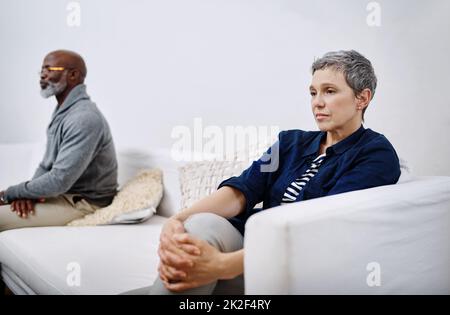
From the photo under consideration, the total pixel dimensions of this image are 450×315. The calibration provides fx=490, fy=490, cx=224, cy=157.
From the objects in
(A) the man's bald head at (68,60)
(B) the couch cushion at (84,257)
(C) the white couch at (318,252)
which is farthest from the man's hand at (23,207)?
(A) the man's bald head at (68,60)

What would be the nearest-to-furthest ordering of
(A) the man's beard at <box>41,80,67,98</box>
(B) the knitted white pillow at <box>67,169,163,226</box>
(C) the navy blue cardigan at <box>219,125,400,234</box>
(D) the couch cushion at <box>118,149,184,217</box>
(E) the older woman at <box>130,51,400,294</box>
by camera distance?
(E) the older woman at <box>130,51,400,294</box> → (C) the navy blue cardigan at <box>219,125,400,234</box> → (B) the knitted white pillow at <box>67,169,163,226</box> → (D) the couch cushion at <box>118,149,184,217</box> → (A) the man's beard at <box>41,80,67,98</box>

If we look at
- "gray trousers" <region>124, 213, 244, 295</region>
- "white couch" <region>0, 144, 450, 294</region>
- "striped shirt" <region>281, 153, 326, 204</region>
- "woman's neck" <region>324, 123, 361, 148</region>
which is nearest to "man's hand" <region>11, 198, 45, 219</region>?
"white couch" <region>0, 144, 450, 294</region>

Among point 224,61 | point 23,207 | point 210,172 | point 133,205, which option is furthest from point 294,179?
point 23,207

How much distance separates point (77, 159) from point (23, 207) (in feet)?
1.06

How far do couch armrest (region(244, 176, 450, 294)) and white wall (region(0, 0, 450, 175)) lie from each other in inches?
19.9

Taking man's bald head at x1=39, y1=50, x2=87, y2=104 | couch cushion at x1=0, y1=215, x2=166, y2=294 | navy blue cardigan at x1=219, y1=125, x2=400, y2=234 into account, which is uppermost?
man's bald head at x1=39, y1=50, x2=87, y2=104

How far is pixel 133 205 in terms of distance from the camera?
86.4 inches

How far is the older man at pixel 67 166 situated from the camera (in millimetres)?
2184

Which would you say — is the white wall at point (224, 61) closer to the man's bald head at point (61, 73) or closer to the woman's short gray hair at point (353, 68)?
the woman's short gray hair at point (353, 68)

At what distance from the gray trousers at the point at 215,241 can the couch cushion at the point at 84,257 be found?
0.86 feet

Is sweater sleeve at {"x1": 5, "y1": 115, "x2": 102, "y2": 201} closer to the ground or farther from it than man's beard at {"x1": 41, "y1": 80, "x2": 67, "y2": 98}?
closer to the ground

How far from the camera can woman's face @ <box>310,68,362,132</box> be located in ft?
4.52

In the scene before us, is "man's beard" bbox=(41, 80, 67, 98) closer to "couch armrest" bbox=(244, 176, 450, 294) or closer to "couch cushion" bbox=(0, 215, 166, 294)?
"couch cushion" bbox=(0, 215, 166, 294)

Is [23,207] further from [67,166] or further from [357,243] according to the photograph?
[357,243]
